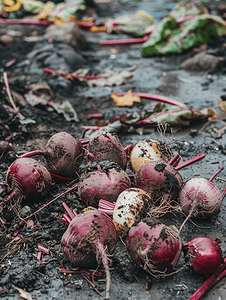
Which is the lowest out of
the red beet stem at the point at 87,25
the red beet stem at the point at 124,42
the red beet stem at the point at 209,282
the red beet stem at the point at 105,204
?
the red beet stem at the point at 209,282

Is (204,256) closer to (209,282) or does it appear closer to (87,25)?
(209,282)

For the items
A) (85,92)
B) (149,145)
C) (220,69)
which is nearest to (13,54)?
(85,92)

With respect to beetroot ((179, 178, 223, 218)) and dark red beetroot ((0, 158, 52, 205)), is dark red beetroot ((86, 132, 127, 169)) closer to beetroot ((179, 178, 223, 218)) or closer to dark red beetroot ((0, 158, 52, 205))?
dark red beetroot ((0, 158, 52, 205))

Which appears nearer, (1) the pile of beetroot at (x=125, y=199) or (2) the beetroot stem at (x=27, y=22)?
(1) the pile of beetroot at (x=125, y=199)

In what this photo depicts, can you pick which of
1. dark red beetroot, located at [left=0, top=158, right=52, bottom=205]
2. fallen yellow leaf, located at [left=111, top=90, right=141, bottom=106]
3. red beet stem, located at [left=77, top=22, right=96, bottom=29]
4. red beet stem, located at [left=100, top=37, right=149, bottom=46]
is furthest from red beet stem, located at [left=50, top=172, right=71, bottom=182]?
red beet stem, located at [left=77, top=22, right=96, bottom=29]

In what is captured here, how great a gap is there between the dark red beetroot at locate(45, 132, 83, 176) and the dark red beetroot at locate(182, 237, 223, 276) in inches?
57.9

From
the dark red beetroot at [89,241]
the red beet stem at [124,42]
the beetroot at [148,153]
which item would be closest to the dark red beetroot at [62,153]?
the beetroot at [148,153]

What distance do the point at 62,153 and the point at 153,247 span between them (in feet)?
4.56

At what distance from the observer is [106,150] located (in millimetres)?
2965

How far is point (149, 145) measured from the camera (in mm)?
3031

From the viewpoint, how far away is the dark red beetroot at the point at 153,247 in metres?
2.08

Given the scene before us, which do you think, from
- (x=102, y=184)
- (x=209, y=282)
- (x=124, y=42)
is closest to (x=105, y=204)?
(x=102, y=184)

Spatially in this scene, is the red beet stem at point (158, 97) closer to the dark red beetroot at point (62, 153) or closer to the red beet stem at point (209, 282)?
the dark red beetroot at point (62, 153)

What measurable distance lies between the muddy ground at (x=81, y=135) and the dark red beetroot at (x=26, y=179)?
0.52 feet
